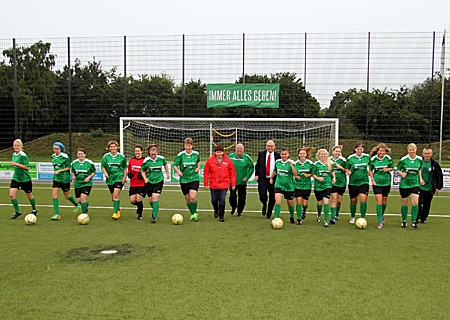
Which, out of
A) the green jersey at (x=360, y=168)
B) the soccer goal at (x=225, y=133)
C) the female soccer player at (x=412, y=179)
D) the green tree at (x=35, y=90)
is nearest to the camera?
the female soccer player at (x=412, y=179)

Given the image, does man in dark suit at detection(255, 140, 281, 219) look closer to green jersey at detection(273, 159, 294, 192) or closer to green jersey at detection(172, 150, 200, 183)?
green jersey at detection(273, 159, 294, 192)

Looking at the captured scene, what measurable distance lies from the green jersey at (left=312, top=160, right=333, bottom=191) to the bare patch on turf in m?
4.04

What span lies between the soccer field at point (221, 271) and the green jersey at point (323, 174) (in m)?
0.87

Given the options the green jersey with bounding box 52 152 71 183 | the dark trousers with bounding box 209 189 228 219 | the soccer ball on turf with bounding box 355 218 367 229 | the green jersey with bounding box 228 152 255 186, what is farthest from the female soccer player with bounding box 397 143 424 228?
the green jersey with bounding box 52 152 71 183

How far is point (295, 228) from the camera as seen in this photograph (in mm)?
8594

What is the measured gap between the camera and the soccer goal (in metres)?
16.4

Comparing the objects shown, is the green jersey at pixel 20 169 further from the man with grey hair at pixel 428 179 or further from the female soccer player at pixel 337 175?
the man with grey hair at pixel 428 179

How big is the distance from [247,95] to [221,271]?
13.4 metres

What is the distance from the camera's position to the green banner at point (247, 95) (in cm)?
1814

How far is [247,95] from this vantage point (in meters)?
18.1

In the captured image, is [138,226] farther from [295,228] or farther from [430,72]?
[430,72]

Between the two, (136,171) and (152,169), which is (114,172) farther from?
(152,169)

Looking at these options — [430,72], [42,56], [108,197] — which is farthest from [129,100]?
[430,72]

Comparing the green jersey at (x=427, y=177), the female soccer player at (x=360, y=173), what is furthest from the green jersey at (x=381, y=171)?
the green jersey at (x=427, y=177)
